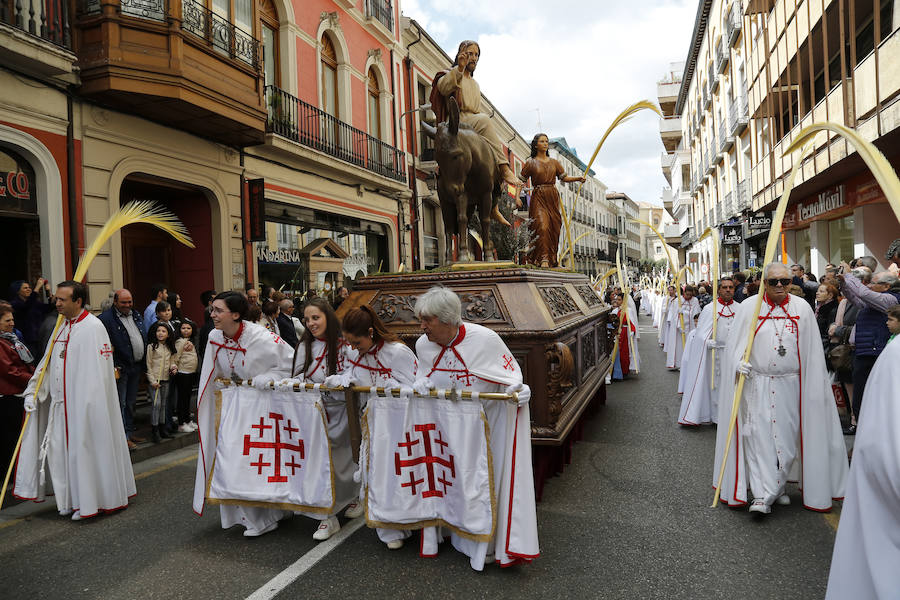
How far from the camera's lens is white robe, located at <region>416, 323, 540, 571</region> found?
3.25 m

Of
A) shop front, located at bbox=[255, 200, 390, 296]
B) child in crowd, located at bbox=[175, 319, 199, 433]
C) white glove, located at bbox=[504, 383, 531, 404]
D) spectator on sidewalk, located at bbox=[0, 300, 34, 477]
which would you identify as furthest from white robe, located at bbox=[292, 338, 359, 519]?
shop front, located at bbox=[255, 200, 390, 296]

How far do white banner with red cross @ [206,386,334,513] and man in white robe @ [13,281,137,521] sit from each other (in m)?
1.07

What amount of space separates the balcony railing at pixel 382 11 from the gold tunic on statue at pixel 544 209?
36.8 feet

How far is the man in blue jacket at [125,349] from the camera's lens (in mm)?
6086

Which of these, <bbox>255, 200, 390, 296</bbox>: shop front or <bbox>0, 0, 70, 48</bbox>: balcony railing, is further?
<bbox>255, 200, 390, 296</bbox>: shop front

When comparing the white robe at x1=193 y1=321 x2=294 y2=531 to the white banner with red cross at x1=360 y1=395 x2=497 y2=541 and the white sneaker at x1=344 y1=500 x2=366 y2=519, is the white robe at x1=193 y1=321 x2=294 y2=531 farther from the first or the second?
the white banner with red cross at x1=360 y1=395 x2=497 y2=541

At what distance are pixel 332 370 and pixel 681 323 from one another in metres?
8.01

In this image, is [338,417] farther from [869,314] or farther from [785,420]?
[869,314]

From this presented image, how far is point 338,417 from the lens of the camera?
158 inches

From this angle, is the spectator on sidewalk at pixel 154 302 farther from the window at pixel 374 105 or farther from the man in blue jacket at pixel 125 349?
the window at pixel 374 105

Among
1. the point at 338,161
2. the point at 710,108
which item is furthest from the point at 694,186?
the point at 338,161

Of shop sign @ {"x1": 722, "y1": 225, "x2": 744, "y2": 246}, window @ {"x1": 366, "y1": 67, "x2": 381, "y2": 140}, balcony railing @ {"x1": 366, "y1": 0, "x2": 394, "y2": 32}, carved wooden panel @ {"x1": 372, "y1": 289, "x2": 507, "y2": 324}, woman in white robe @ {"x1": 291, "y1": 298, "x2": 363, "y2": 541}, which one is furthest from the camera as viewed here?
window @ {"x1": 366, "y1": 67, "x2": 381, "y2": 140}

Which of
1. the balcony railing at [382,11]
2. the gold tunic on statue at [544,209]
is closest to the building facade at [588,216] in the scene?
the balcony railing at [382,11]

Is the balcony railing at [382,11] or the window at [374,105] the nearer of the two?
the balcony railing at [382,11]
